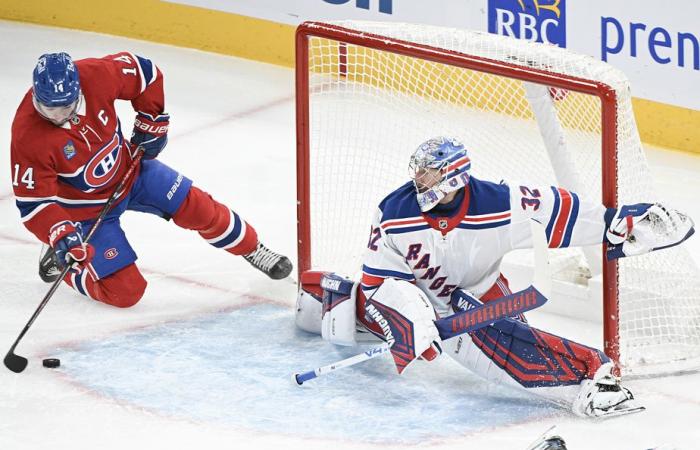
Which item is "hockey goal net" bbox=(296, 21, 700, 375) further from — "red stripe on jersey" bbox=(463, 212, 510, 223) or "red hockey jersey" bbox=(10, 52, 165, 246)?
"red hockey jersey" bbox=(10, 52, 165, 246)

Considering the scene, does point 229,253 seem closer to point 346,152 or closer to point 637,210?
point 346,152

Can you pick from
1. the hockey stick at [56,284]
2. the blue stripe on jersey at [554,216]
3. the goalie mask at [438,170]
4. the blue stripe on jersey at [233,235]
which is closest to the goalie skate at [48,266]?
the hockey stick at [56,284]

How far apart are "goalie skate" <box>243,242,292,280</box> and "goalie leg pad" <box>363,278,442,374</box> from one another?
2.65ft

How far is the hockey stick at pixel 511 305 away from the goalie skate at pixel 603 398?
0.25m

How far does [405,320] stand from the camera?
3.72 meters

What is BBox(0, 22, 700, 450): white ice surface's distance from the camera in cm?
364

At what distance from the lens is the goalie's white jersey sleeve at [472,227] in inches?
150

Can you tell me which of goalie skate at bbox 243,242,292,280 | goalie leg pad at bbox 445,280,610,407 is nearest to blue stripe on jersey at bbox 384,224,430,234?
goalie leg pad at bbox 445,280,610,407

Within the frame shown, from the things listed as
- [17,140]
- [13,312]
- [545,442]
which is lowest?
[545,442]

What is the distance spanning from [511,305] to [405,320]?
0.87 ft

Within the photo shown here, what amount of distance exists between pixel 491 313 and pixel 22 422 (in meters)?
1.17

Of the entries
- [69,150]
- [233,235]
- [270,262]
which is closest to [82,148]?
[69,150]

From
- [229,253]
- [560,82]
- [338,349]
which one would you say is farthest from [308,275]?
[560,82]

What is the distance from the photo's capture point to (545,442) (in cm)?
338
